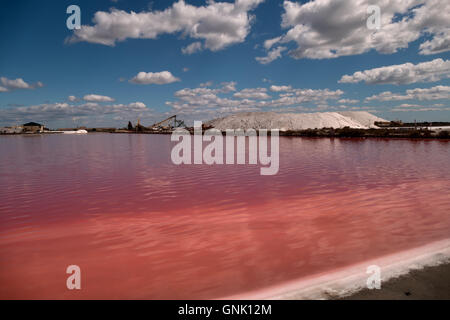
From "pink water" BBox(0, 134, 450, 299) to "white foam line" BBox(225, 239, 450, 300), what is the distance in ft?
0.67

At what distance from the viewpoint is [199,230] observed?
5715 millimetres

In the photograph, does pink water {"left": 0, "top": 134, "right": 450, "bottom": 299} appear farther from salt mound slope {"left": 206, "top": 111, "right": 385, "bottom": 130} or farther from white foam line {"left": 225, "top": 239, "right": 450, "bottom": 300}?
salt mound slope {"left": 206, "top": 111, "right": 385, "bottom": 130}

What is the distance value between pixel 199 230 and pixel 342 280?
3.28m

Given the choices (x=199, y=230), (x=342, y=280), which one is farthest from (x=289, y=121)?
(x=342, y=280)

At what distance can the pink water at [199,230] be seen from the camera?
3.84 meters

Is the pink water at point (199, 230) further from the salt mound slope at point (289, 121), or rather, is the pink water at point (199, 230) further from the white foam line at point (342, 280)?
the salt mound slope at point (289, 121)

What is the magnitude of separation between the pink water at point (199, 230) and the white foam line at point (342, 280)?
205 mm

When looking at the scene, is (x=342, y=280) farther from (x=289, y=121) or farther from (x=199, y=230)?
(x=289, y=121)

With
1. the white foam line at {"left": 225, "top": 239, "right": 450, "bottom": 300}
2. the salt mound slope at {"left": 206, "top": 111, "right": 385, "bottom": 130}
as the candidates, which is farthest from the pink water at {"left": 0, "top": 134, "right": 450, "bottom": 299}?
the salt mound slope at {"left": 206, "top": 111, "right": 385, "bottom": 130}

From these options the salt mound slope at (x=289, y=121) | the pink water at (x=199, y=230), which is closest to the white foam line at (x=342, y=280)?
the pink water at (x=199, y=230)

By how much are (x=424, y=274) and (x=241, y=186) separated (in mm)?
7009

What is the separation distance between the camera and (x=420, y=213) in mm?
6352
